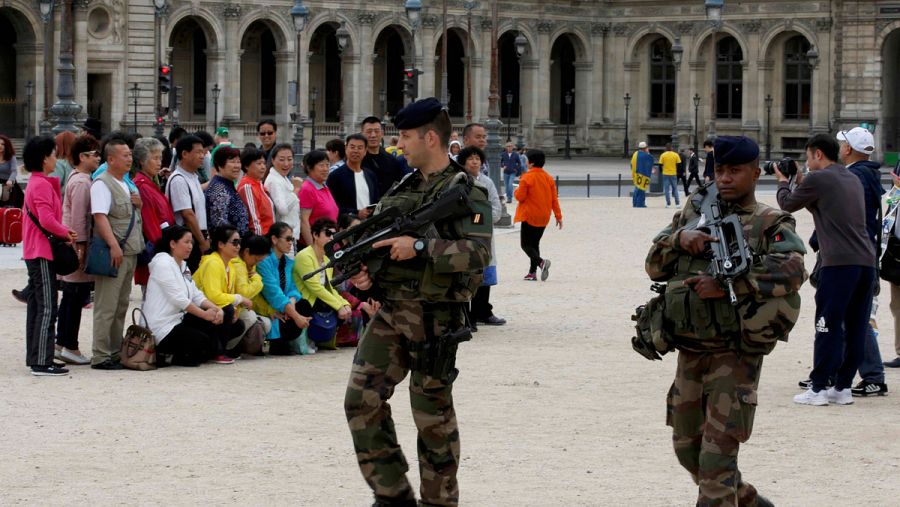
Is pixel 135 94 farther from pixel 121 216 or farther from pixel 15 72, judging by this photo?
pixel 121 216

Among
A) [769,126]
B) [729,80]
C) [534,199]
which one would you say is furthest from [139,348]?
[729,80]

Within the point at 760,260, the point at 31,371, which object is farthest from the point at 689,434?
the point at 31,371

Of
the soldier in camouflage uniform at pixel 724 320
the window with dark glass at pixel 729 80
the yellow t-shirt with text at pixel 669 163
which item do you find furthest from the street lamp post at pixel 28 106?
the soldier in camouflage uniform at pixel 724 320

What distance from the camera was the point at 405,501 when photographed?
767cm

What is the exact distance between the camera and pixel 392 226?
758cm

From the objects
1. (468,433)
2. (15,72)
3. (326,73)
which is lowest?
(468,433)

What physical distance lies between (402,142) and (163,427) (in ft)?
Result: 10.0

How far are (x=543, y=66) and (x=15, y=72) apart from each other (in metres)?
20.5

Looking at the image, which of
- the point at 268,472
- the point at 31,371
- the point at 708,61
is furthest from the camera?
the point at 708,61

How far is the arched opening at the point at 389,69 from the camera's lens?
210ft

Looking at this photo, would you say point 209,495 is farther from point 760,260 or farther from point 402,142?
point 760,260

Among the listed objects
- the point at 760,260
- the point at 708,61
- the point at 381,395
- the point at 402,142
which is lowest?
the point at 381,395

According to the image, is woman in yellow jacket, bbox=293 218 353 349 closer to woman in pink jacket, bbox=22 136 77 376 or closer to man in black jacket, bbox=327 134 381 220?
man in black jacket, bbox=327 134 381 220

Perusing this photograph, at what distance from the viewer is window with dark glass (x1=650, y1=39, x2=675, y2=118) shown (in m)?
66.3
